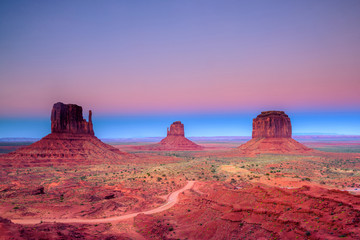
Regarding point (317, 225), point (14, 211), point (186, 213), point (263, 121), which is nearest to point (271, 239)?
point (317, 225)

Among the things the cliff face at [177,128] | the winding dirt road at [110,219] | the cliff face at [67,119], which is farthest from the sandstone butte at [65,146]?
the cliff face at [177,128]

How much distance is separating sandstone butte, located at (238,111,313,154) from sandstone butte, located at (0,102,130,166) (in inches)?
2505

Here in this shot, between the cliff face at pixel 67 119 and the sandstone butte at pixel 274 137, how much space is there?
239ft

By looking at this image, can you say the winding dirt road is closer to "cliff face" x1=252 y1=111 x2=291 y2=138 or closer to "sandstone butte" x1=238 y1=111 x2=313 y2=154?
"sandstone butte" x1=238 y1=111 x2=313 y2=154

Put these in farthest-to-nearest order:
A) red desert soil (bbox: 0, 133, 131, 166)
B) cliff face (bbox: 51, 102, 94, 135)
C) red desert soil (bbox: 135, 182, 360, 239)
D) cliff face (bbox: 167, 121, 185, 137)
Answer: cliff face (bbox: 167, 121, 185, 137), cliff face (bbox: 51, 102, 94, 135), red desert soil (bbox: 0, 133, 131, 166), red desert soil (bbox: 135, 182, 360, 239)

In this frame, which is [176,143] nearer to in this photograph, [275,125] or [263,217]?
[275,125]

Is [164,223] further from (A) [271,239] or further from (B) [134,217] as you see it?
(A) [271,239]

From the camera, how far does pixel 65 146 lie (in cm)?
7300

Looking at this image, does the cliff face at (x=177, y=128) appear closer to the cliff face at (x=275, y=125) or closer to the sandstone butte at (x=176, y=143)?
the sandstone butte at (x=176, y=143)

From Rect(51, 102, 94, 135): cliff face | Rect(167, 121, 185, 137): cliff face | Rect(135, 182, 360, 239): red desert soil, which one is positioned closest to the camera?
Rect(135, 182, 360, 239): red desert soil

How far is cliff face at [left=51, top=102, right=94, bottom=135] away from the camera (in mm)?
76188

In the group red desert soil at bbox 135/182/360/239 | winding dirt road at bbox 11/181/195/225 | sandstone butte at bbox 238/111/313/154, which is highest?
sandstone butte at bbox 238/111/313/154

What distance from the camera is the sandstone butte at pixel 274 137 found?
318 feet

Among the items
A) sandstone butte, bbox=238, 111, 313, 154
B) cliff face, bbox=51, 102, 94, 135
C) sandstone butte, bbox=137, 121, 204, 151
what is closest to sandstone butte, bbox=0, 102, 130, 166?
cliff face, bbox=51, 102, 94, 135
